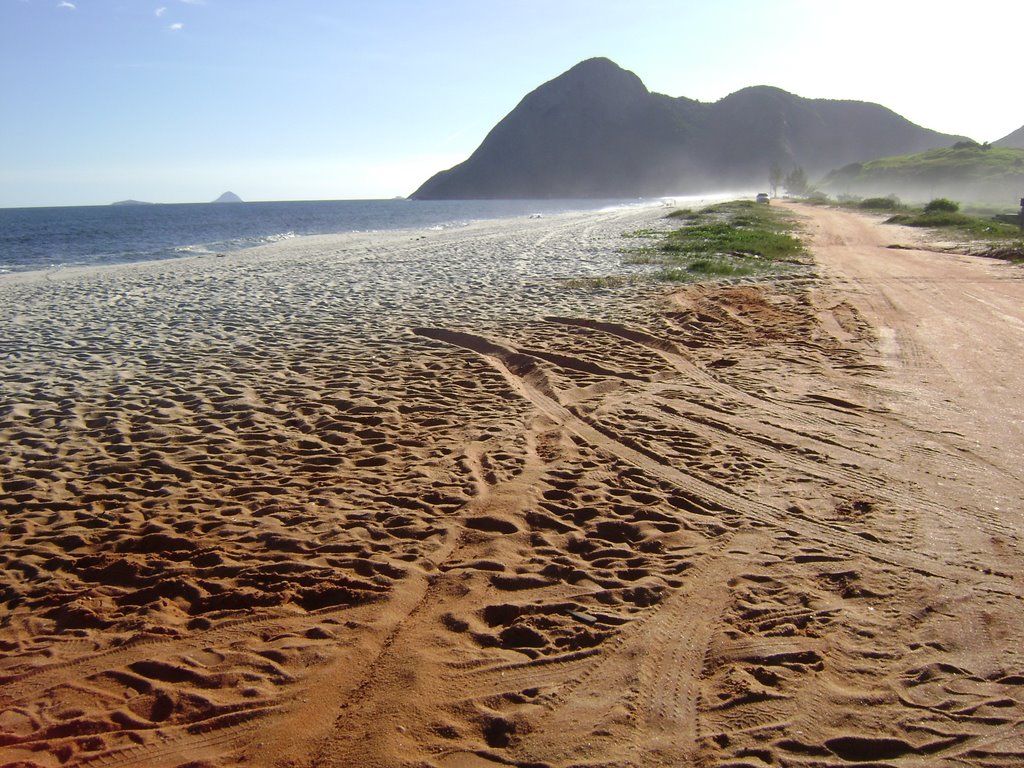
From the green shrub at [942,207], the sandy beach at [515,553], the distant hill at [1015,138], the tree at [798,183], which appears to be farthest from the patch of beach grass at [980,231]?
the distant hill at [1015,138]

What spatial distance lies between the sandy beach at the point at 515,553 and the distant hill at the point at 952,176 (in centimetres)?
6673

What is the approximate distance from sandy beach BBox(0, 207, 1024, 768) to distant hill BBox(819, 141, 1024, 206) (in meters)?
66.7

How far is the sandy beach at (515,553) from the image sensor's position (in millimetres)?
3254

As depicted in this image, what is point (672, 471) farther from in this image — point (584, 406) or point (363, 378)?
point (363, 378)

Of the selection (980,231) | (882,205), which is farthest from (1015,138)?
(980,231)

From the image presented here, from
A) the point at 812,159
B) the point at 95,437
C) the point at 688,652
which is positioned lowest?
the point at 688,652

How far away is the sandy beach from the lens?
10.7ft

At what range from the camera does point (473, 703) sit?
133 inches

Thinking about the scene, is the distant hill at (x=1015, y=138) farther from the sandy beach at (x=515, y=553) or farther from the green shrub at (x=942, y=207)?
the sandy beach at (x=515, y=553)

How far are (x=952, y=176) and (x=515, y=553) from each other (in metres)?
93.0

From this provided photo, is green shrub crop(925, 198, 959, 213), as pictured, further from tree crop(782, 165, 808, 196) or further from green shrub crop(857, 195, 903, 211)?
tree crop(782, 165, 808, 196)

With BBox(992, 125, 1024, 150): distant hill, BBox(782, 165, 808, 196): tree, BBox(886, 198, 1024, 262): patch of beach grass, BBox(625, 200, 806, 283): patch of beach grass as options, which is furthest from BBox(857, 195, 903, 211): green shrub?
BBox(992, 125, 1024, 150): distant hill

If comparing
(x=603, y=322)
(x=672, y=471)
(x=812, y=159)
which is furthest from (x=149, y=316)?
(x=812, y=159)

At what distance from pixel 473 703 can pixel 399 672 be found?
0.43 metres
